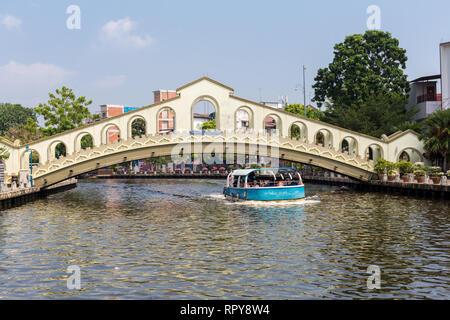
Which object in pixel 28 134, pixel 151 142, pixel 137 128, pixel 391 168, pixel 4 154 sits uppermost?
pixel 137 128

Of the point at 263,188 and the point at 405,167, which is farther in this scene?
the point at 405,167

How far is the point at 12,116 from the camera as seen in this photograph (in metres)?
159

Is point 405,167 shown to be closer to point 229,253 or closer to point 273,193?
point 273,193

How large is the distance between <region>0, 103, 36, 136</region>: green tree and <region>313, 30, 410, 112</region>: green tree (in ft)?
326

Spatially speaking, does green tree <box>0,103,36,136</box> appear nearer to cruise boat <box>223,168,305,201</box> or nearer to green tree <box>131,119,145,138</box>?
green tree <box>131,119,145,138</box>

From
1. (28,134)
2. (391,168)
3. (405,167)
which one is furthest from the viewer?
(28,134)

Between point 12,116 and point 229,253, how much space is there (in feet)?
493

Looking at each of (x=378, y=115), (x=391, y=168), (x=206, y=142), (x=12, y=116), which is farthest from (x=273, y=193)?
(x=12, y=116)

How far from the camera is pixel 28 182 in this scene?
181 ft

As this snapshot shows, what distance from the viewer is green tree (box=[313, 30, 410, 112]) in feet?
284

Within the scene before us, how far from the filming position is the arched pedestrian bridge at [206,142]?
56062 millimetres

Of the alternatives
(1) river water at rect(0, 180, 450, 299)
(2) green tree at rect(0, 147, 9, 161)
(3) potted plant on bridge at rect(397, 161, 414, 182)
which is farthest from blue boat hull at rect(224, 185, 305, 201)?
(2) green tree at rect(0, 147, 9, 161)

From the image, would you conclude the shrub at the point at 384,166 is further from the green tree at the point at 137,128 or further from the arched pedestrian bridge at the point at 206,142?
the green tree at the point at 137,128

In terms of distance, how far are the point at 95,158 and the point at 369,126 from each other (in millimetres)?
39790
